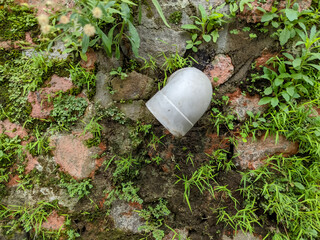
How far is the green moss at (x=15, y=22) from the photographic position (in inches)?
86.6

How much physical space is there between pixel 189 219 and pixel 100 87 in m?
1.53

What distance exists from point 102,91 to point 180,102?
33.4 inches

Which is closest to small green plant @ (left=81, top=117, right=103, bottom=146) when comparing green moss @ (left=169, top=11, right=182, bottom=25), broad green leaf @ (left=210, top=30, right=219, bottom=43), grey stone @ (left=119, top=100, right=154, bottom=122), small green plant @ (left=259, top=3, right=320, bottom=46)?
grey stone @ (left=119, top=100, right=154, bottom=122)

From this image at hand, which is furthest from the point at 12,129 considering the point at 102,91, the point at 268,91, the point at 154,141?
the point at 268,91

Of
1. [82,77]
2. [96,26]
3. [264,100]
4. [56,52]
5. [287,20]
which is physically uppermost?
[96,26]

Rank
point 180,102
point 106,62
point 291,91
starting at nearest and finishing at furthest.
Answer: point 180,102, point 291,91, point 106,62

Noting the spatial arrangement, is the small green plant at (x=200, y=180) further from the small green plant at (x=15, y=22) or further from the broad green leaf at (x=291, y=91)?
the small green plant at (x=15, y=22)

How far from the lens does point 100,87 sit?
7.11 feet

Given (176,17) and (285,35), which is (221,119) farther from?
(176,17)

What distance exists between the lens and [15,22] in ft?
7.24

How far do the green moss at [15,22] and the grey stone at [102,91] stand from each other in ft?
2.70

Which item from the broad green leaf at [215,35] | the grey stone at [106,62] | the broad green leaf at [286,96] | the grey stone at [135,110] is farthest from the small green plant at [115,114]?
the broad green leaf at [286,96]

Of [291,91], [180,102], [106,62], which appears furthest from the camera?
[106,62]

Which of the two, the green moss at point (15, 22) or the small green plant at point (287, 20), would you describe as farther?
the green moss at point (15, 22)
